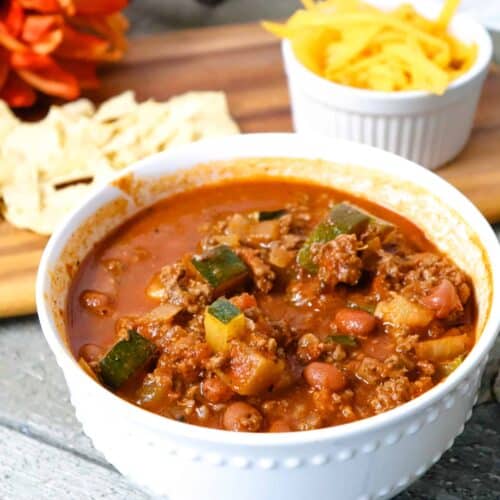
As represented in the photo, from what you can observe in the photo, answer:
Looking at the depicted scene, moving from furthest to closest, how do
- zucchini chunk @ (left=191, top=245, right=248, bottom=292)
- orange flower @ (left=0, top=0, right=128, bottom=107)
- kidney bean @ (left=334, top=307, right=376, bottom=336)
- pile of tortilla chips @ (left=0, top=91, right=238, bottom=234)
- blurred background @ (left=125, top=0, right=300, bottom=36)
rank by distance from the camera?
1. blurred background @ (left=125, top=0, right=300, bottom=36)
2. orange flower @ (left=0, top=0, right=128, bottom=107)
3. pile of tortilla chips @ (left=0, top=91, right=238, bottom=234)
4. zucchini chunk @ (left=191, top=245, right=248, bottom=292)
5. kidney bean @ (left=334, top=307, right=376, bottom=336)

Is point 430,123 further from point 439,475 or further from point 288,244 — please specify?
point 439,475

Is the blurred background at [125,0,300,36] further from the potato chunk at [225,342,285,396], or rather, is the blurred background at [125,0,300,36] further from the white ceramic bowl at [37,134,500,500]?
the potato chunk at [225,342,285,396]

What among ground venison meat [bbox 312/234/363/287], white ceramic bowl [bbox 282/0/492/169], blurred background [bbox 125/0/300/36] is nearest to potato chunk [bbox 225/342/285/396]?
ground venison meat [bbox 312/234/363/287]

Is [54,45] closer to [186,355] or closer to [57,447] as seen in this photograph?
[57,447]

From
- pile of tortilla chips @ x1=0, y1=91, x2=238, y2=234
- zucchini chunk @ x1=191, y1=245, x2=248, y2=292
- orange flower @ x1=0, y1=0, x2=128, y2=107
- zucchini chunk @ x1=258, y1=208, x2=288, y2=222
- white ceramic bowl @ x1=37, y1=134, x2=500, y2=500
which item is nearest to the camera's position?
white ceramic bowl @ x1=37, y1=134, x2=500, y2=500

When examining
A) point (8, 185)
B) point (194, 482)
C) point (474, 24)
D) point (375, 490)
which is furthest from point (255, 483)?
point (474, 24)

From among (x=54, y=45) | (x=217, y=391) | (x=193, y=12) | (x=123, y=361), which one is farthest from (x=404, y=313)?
(x=193, y=12)

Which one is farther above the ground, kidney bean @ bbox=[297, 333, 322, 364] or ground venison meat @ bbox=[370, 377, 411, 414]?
ground venison meat @ bbox=[370, 377, 411, 414]
